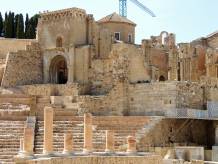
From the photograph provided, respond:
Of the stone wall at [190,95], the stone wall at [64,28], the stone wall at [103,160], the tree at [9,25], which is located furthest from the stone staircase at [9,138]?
the tree at [9,25]

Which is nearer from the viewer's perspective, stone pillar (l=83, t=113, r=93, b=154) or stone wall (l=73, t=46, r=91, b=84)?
stone pillar (l=83, t=113, r=93, b=154)

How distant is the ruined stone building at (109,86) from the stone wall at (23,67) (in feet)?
0.25

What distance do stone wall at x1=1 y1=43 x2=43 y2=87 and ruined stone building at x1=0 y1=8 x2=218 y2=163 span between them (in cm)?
8

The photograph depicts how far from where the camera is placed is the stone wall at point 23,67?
39.0 metres

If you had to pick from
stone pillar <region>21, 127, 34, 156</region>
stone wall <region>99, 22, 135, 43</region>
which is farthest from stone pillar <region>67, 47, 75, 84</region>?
stone pillar <region>21, 127, 34, 156</region>

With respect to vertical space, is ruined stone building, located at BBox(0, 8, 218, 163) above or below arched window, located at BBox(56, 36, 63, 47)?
below

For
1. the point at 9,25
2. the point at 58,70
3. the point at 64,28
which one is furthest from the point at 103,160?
the point at 9,25

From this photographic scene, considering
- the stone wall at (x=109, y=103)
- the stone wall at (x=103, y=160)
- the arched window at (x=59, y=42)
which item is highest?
the arched window at (x=59, y=42)

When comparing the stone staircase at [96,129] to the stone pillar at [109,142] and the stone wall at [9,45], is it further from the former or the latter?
the stone wall at [9,45]

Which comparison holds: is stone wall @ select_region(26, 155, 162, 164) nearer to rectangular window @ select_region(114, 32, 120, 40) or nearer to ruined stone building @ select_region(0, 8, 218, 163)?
ruined stone building @ select_region(0, 8, 218, 163)

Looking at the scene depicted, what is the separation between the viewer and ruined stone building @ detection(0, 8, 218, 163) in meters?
27.3

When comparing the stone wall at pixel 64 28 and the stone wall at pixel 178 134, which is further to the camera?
the stone wall at pixel 64 28

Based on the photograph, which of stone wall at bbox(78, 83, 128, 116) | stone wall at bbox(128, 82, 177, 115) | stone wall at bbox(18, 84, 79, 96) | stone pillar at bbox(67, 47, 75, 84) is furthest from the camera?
stone pillar at bbox(67, 47, 75, 84)

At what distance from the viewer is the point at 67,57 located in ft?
129
